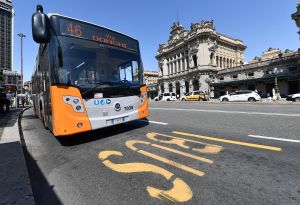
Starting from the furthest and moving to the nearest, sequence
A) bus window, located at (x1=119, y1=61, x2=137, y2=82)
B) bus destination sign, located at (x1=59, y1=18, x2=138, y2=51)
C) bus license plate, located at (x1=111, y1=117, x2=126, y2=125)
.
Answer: bus window, located at (x1=119, y1=61, x2=137, y2=82)
bus license plate, located at (x1=111, y1=117, x2=126, y2=125)
bus destination sign, located at (x1=59, y1=18, x2=138, y2=51)

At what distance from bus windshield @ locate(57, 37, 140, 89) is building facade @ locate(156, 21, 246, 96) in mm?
47307

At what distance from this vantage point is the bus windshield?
4.42 m

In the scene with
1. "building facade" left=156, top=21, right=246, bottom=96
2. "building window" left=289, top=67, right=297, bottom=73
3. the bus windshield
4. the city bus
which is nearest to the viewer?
the city bus

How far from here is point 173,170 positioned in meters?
2.93

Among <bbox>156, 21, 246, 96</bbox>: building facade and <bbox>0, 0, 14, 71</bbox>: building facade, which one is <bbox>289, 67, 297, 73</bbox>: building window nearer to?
<bbox>156, 21, 246, 96</bbox>: building facade

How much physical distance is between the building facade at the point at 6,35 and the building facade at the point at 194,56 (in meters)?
57.9

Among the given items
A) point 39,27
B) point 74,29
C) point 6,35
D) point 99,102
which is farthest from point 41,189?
point 6,35

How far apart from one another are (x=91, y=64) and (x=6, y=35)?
296 ft

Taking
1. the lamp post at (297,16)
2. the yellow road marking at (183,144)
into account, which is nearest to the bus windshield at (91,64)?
the yellow road marking at (183,144)

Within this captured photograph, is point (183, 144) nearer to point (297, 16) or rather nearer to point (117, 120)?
point (117, 120)

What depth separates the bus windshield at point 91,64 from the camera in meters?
4.42

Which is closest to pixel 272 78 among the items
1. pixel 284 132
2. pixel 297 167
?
pixel 284 132

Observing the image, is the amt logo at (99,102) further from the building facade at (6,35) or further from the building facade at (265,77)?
the building facade at (6,35)

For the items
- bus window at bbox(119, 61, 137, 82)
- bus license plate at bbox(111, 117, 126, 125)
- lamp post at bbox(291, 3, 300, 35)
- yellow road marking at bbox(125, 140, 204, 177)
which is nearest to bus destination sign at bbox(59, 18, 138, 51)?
bus window at bbox(119, 61, 137, 82)
